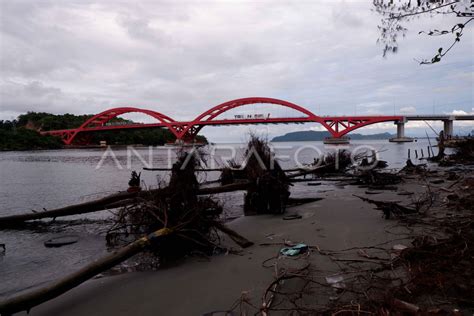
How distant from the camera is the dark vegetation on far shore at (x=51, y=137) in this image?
2739 inches

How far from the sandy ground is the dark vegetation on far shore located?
64717mm

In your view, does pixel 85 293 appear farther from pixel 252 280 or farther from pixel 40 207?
pixel 40 207

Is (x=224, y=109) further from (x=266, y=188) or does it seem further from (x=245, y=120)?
(x=266, y=188)

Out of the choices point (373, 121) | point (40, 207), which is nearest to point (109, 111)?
point (373, 121)

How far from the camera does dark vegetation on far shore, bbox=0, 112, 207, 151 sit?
2739 inches

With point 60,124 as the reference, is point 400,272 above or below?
below

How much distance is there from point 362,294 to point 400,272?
0.73 m

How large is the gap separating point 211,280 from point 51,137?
87376 millimetres

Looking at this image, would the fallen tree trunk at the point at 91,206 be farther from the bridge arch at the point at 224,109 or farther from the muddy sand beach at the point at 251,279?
the bridge arch at the point at 224,109

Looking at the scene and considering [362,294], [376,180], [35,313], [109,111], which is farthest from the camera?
[109,111]

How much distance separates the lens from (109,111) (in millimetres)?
73062

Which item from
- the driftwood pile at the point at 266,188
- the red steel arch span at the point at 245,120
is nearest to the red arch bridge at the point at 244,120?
the red steel arch span at the point at 245,120

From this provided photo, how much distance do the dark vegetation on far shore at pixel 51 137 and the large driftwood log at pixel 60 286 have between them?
217 ft

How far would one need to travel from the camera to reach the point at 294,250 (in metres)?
4.41
